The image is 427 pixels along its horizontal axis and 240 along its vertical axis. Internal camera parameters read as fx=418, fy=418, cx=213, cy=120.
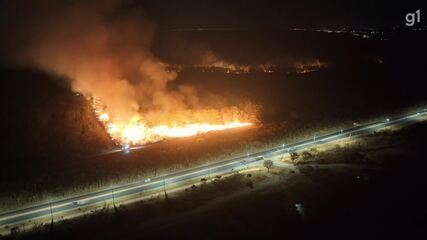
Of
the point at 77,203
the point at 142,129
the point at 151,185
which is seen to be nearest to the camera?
the point at 77,203

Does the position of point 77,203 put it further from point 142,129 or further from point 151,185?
point 142,129

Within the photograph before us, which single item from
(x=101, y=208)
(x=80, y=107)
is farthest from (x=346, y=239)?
(x=80, y=107)

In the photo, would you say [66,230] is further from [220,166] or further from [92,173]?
[220,166]

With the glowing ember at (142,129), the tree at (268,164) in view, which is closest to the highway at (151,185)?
the tree at (268,164)

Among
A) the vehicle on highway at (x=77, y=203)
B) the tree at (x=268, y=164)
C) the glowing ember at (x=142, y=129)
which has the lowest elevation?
the tree at (x=268, y=164)

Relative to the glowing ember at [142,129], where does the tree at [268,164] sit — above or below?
below

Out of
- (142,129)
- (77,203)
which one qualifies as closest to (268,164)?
(142,129)

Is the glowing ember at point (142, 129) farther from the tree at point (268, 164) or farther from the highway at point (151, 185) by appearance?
the tree at point (268, 164)
